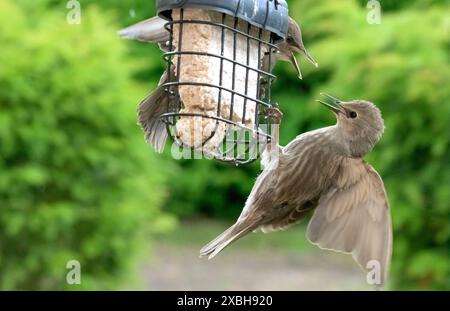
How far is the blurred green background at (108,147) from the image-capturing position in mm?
7043

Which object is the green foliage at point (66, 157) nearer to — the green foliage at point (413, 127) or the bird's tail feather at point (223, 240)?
the green foliage at point (413, 127)

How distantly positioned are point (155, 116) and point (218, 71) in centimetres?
44

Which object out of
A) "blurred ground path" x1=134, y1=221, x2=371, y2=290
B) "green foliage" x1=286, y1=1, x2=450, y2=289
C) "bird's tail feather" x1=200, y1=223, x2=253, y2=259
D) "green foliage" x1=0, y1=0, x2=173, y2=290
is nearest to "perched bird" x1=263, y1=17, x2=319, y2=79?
"bird's tail feather" x1=200, y1=223, x2=253, y2=259

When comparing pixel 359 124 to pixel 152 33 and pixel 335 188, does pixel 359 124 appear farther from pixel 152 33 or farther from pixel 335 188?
pixel 152 33

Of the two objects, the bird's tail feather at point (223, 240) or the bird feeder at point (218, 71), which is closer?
the bird feeder at point (218, 71)

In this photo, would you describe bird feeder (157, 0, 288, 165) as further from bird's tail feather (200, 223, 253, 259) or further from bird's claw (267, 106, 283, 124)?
bird's tail feather (200, 223, 253, 259)

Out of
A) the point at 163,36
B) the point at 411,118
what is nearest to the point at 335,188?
the point at 163,36

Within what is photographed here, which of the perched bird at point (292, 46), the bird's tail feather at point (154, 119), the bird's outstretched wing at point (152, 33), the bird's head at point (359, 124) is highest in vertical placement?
the bird's outstretched wing at point (152, 33)

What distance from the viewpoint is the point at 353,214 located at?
136 inches

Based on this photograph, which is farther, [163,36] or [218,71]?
[163,36]

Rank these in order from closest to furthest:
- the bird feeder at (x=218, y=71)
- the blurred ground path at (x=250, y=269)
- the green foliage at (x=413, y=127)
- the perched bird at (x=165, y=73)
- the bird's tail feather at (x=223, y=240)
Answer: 1. the bird feeder at (x=218, y=71)
2. the bird's tail feather at (x=223, y=240)
3. the perched bird at (x=165, y=73)
4. the green foliage at (x=413, y=127)
5. the blurred ground path at (x=250, y=269)

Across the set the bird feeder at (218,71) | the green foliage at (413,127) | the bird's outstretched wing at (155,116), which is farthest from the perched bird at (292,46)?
the green foliage at (413,127)

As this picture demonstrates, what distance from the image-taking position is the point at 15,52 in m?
7.19

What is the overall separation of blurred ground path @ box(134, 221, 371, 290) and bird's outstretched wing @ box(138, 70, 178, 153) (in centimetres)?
599
